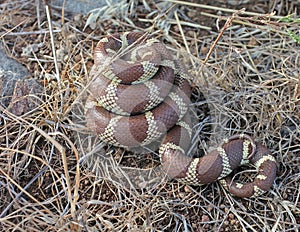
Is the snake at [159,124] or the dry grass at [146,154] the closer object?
the dry grass at [146,154]

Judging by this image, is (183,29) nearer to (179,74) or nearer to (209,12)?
(209,12)

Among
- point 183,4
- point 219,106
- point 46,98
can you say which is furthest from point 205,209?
point 183,4

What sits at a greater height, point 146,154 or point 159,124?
point 159,124

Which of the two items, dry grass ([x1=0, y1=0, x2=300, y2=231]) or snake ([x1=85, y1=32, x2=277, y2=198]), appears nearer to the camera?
dry grass ([x1=0, y1=0, x2=300, y2=231])

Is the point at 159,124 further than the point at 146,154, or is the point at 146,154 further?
the point at 146,154
